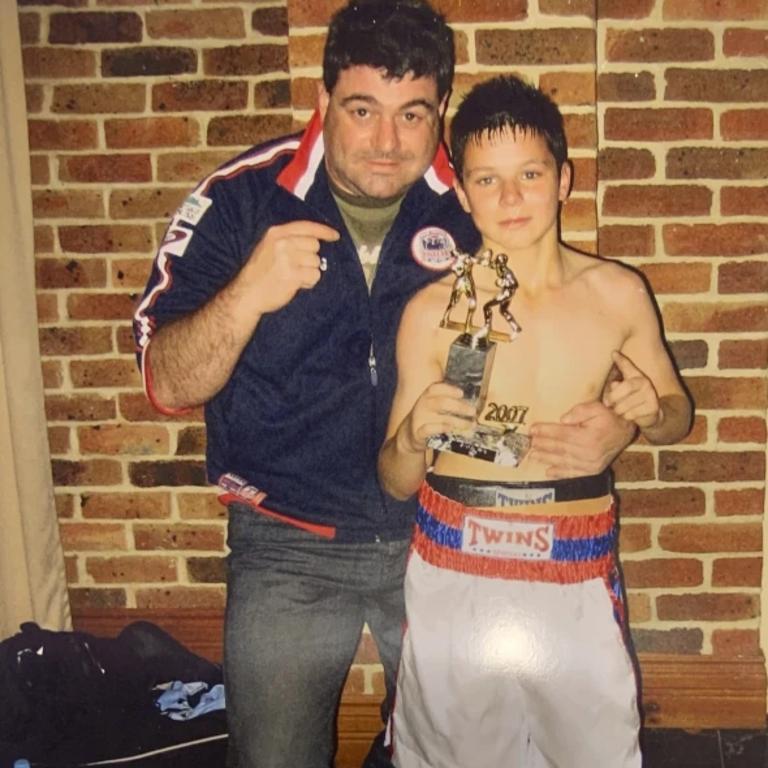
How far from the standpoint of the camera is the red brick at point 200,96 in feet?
5.45

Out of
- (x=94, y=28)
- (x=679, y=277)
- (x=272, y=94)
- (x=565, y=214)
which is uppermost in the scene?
(x=94, y=28)

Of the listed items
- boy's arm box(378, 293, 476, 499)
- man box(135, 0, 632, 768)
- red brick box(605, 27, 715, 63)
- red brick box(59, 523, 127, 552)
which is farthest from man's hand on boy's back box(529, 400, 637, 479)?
red brick box(59, 523, 127, 552)

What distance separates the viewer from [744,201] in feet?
5.07

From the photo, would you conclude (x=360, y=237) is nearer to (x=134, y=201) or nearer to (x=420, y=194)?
(x=420, y=194)

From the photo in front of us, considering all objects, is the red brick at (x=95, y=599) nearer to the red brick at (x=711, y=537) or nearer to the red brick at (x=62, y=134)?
the red brick at (x=62, y=134)

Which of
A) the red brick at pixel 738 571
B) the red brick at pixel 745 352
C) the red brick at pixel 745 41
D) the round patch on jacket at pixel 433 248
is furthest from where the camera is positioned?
the red brick at pixel 738 571

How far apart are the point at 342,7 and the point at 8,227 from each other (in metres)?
0.64

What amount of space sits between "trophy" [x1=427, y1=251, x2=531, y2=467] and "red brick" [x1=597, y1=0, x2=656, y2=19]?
17.9 inches

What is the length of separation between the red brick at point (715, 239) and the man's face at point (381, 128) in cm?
45

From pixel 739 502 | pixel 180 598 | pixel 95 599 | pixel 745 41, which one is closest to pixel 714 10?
pixel 745 41

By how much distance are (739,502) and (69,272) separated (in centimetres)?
121

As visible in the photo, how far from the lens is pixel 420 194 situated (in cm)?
137

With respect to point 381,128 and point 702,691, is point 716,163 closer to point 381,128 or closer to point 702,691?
point 381,128

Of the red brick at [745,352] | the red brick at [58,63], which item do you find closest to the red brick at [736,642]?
the red brick at [745,352]
